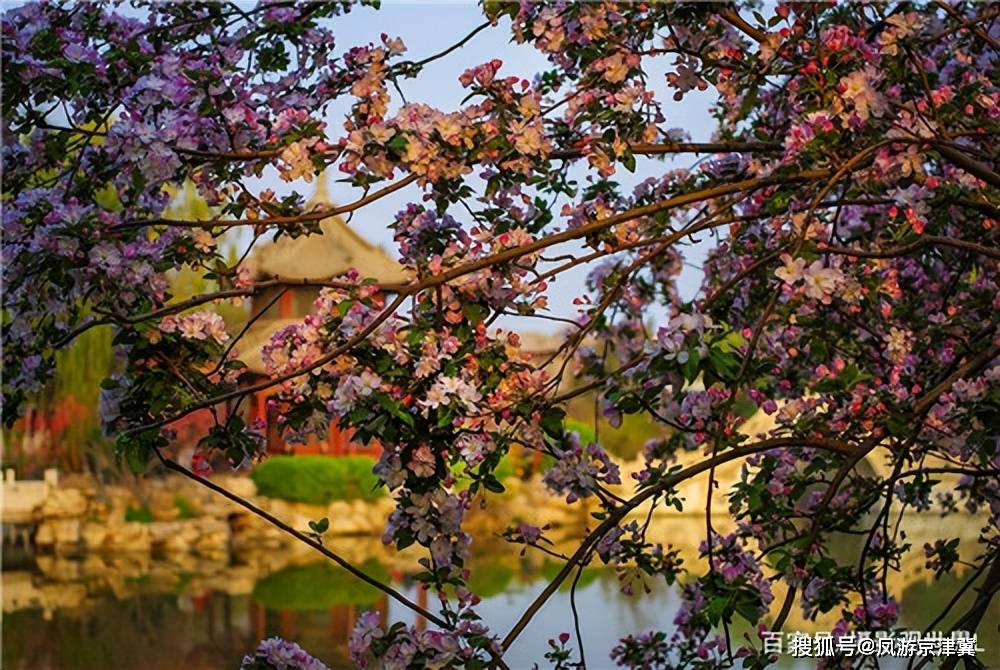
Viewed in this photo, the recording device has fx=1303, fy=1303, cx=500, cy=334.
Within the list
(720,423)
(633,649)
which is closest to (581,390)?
(720,423)

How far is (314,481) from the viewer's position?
14.1m

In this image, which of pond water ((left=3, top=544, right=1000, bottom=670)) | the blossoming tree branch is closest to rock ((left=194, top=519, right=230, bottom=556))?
pond water ((left=3, top=544, right=1000, bottom=670))

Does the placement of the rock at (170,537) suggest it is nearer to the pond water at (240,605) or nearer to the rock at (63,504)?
the pond water at (240,605)

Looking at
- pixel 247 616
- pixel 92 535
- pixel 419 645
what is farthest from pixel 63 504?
pixel 419 645

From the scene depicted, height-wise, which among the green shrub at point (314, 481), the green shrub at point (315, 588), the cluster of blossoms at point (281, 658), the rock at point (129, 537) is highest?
the green shrub at point (314, 481)

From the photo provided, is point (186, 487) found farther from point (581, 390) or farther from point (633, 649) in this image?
point (581, 390)

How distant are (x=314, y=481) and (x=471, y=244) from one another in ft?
40.2

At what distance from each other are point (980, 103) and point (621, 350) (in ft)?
4.69

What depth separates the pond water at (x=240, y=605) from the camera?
26.8 ft

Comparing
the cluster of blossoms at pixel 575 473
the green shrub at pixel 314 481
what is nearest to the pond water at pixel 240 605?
the green shrub at pixel 314 481

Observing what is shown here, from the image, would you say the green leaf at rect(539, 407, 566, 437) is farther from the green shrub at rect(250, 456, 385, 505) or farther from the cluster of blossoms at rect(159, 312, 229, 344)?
the green shrub at rect(250, 456, 385, 505)

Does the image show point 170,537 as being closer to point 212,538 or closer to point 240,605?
point 212,538

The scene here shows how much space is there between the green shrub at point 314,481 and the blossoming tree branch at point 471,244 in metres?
11.7

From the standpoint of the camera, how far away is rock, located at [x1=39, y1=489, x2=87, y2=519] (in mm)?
13234
